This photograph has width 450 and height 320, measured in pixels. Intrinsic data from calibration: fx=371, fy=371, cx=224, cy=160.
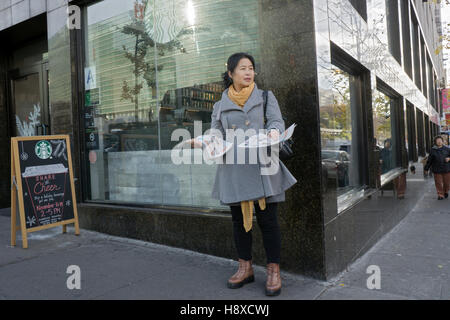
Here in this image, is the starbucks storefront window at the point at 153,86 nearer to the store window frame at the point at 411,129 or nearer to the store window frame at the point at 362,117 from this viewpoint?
the store window frame at the point at 362,117

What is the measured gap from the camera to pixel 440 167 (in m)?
9.45

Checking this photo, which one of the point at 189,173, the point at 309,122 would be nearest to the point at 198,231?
the point at 189,173

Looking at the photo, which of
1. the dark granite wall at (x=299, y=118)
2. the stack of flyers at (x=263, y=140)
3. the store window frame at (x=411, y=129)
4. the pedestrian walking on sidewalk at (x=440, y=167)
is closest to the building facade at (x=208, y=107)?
the dark granite wall at (x=299, y=118)

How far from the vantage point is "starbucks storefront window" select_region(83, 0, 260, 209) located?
4491 millimetres

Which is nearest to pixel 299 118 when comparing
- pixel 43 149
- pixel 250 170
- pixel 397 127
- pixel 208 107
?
pixel 250 170

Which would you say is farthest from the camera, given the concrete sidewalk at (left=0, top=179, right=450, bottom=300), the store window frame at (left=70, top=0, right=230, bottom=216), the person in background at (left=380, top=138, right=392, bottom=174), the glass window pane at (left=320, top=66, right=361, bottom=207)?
the person in background at (left=380, top=138, right=392, bottom=174)

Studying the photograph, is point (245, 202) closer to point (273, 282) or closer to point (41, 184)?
point (273, 282)

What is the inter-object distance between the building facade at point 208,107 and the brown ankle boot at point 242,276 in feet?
1.57

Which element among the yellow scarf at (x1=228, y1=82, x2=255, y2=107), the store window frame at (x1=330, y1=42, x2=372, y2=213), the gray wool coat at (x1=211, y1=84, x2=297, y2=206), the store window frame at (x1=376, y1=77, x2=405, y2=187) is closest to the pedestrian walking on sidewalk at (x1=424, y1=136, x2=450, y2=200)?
the store window frame at (x1=376, y1=77, x2=405, y2=187)

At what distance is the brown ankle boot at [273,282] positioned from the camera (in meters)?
3.01

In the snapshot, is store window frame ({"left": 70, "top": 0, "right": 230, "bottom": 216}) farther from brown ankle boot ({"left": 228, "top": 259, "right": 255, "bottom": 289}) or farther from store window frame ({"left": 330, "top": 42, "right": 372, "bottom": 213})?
store window frame ({"left": 330, "top": 42, "right": 372, "bottom": 213})

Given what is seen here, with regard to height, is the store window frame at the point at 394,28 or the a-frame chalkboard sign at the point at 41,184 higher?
the store window frame at the point at 394,28

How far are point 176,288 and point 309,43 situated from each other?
8.21ft

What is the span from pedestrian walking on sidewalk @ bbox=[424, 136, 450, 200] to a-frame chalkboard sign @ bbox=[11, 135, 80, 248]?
27.7 ft
